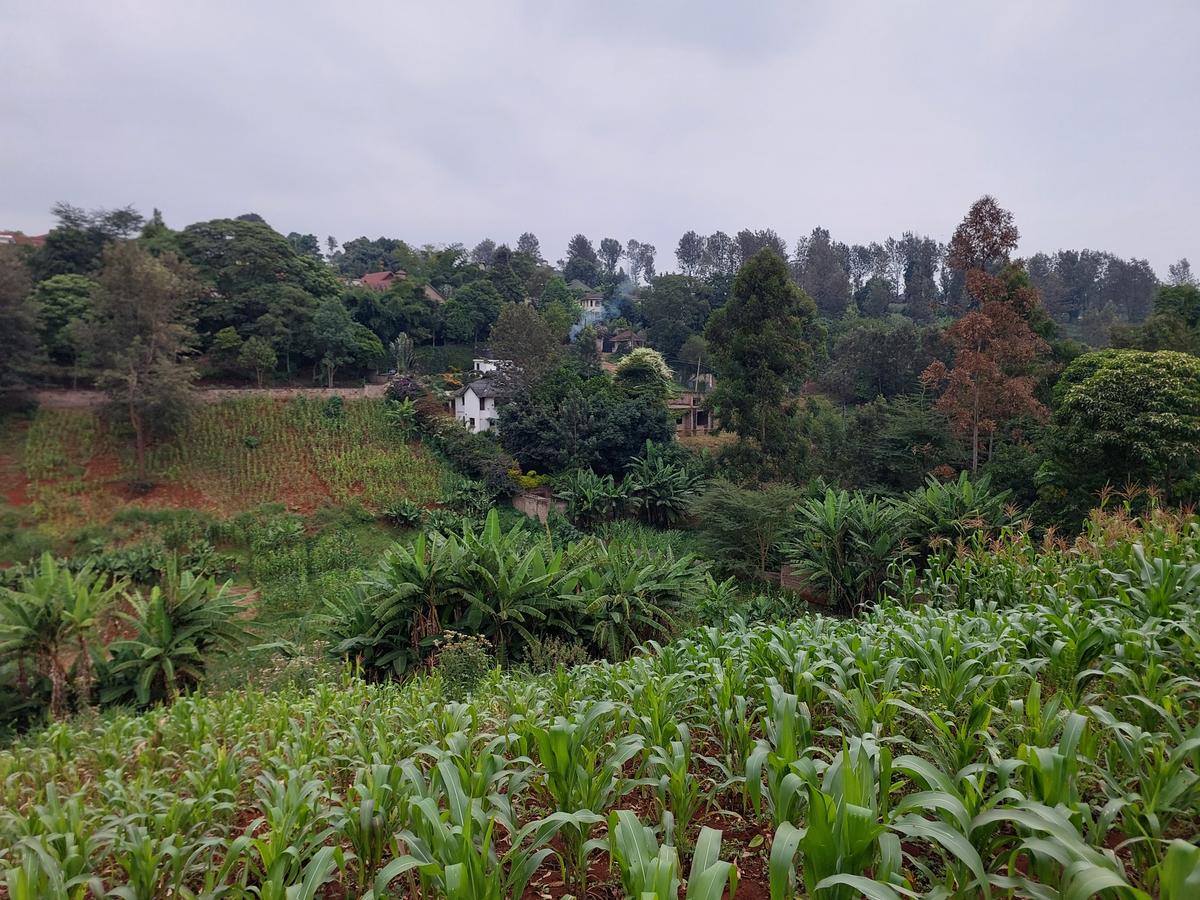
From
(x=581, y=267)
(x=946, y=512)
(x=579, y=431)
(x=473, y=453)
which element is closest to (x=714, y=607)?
(x=946, y=512)

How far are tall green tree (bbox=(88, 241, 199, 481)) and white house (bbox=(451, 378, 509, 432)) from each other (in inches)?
416

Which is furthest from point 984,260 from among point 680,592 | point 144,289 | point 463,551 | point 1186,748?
point 144,289

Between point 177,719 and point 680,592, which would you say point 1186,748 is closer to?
point 177,719

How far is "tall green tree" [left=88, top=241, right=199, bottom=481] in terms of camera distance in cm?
2012

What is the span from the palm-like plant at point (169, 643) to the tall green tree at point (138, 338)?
51.1 ft

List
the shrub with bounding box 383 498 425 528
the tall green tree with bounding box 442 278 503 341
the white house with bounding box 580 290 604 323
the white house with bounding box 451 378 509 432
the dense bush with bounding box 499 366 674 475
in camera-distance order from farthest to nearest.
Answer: the white house with bounding box 580 290 604 323 → the tall green tree with bounding box 442 278 503 341 → the white house with bounding box 451 378 509 432 → the dense bush with bounding box 499 366 674 475 → the shrub with bounding box 383 498 425 528

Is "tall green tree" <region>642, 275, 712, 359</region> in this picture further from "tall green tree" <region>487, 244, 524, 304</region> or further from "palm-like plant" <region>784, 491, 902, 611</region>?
"palm-like plant" <region>784, 491, 902, 611</region>

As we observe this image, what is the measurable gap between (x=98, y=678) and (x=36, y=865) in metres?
6.78

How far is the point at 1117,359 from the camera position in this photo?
457 inches

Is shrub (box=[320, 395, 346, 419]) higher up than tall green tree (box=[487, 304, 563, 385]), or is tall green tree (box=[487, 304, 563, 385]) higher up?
tall green tree (box=[487, 304, 563, 385])

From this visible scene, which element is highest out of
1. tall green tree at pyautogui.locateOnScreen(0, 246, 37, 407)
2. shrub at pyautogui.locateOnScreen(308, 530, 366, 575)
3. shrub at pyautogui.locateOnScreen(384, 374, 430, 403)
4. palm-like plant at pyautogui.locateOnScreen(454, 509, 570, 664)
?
tall green tree at pyautogui.locateOnScreen(0, 246, 37, 407)

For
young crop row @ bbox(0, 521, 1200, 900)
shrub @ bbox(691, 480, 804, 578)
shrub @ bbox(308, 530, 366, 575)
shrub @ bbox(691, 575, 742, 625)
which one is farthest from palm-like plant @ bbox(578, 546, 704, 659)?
shrub @ bbox(308, 530, 366, 575)

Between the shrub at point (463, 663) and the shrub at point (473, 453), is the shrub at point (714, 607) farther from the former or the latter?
the shrub at point (473, 453)

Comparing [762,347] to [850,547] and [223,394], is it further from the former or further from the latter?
[223,394]
